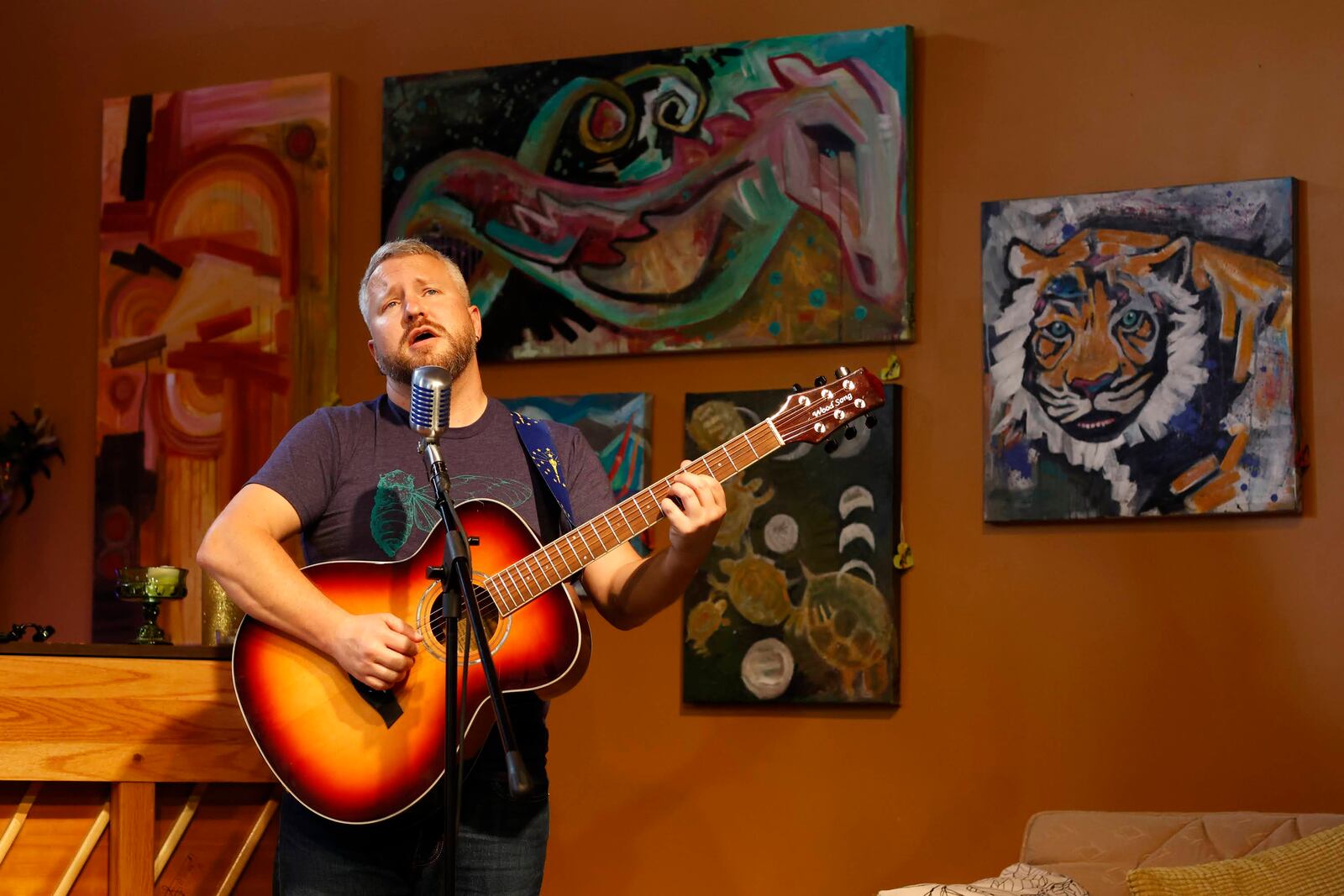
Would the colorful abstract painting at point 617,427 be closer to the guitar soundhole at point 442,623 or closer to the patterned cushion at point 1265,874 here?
the guitar soundhole at point 442,623

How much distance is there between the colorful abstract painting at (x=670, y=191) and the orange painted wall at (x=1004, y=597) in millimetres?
85

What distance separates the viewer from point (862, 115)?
368 cm

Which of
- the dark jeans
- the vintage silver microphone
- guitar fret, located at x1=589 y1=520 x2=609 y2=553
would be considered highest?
the vintage silver microphone

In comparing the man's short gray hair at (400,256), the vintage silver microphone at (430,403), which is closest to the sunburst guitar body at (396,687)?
the vintage silver microphone at (430,403)

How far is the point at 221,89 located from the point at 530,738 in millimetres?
2642

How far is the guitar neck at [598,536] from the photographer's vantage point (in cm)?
Answer: 237

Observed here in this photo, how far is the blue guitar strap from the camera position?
2498 mm

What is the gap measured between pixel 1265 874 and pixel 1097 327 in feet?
4.48

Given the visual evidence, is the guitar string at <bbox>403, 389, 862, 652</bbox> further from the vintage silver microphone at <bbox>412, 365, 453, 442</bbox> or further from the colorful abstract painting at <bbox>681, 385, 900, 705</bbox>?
the colorful abstract painting at <bbox>681, 385, 900, 705</bbox>

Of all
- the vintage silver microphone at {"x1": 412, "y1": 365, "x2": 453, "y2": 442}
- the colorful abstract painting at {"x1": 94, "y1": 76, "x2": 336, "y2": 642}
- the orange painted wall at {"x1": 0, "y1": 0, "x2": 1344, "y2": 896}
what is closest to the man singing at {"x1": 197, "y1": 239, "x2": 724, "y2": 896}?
the vintage silver microphone at {"x1": 412, "y1": 365, "x2": 453, "y2": 442}

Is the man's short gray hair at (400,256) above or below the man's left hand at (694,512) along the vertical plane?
above

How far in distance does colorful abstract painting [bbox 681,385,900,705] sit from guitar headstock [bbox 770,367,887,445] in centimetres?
94

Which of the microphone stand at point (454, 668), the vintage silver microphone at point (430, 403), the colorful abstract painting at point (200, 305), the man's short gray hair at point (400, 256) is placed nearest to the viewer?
the microphone stand at point (454, 668)

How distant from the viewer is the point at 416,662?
2363 millimetres
